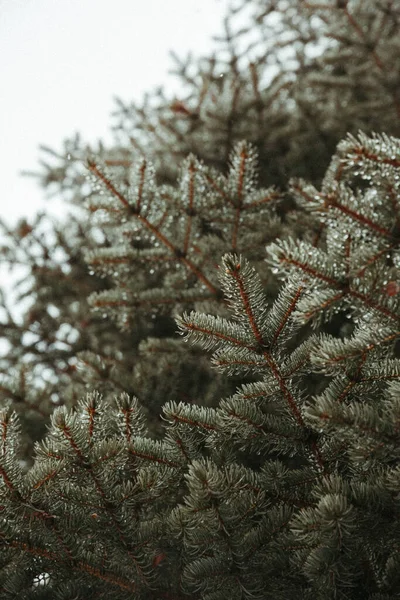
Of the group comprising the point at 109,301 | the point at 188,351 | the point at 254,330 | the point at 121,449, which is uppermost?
the point at 109,301

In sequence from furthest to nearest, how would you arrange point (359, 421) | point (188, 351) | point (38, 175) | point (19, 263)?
point (38, 175) → point (19, 263) → point (188, 351) → point (359, 421)

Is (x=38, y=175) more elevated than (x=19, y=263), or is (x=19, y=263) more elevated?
(x=38, y=175)

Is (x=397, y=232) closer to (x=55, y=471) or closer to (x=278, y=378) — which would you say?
(x=278, y=378)

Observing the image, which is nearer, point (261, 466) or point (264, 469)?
point (264, 469)

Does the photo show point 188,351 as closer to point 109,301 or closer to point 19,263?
point 109,301

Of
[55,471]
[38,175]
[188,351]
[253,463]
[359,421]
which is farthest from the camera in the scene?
[38,175]

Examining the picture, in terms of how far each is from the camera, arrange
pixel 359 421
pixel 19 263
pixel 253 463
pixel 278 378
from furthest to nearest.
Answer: pixel 19 263 < pixel 253 463 < pixel 278 378 < pixel 359 421

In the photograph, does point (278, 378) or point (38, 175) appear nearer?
point (278, 378)

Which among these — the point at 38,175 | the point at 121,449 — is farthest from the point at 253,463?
the point at 38,175

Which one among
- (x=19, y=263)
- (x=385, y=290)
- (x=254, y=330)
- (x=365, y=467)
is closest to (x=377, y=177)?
(x=385, y=290)
